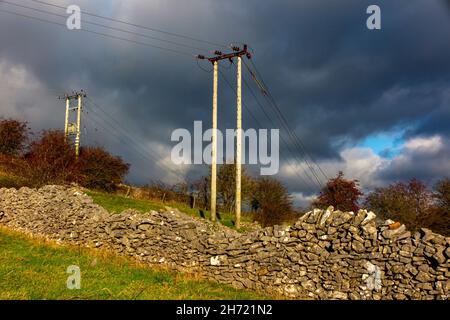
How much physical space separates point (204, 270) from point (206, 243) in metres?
0.77

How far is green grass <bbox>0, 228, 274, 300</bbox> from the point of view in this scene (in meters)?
7.68

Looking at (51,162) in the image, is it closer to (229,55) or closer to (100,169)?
(100,169)

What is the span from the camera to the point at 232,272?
10.2 m

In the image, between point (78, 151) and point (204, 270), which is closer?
point (204, 270)

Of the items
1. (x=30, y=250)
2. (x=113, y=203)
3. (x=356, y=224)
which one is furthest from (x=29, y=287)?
(x=113, y=203)

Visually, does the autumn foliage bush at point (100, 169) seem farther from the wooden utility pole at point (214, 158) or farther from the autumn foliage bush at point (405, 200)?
the autumn foliage bush at point (405, 200)

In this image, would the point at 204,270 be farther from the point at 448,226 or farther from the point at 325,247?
the point at 448,226

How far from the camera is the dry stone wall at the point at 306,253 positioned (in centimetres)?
805

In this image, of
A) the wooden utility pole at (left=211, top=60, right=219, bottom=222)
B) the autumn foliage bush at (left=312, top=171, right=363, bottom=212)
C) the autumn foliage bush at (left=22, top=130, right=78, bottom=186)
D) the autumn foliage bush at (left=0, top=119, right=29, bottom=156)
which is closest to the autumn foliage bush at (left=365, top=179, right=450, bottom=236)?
the autumn foliage bush at (left=312, top=171, right=363, bottom=212)

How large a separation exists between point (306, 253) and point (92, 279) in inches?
210

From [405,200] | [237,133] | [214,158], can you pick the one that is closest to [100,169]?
[214,158]

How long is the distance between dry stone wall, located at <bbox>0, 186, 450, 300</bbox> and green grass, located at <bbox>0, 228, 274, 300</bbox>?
1.90 feet

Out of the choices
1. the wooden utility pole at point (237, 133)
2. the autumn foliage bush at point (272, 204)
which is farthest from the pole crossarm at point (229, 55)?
the autumn foliage bush at point (272, 204)

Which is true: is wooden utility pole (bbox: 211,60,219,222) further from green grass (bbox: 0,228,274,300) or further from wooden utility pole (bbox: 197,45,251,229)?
green grass (bbox: 0,228,274,300)
